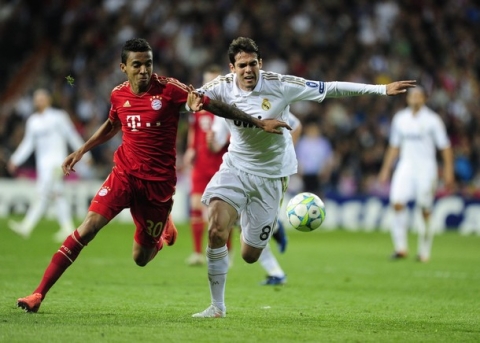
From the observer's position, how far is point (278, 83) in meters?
8.63

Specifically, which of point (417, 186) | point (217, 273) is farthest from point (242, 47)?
point (417, 186)

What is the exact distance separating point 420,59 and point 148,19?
766 centimetres

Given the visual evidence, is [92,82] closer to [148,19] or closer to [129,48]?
[148,19]

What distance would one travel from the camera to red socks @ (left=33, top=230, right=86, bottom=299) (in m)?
8.23

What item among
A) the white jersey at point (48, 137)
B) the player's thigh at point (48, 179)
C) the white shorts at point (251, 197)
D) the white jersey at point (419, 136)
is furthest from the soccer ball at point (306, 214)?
the player's thigh at point (48, 179)

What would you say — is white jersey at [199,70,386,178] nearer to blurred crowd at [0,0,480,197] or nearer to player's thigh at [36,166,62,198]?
player's thigh at [36,166,62,198]

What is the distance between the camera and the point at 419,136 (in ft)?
51.0

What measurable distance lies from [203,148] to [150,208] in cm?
511

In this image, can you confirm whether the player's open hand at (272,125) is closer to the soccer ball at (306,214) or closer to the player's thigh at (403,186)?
the soccer ball at (306,214)

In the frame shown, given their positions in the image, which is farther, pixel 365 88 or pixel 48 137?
pixel 48 137

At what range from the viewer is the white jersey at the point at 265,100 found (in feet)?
28.1

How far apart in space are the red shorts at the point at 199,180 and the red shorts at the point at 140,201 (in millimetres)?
4883

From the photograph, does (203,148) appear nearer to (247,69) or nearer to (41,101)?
(41,101)

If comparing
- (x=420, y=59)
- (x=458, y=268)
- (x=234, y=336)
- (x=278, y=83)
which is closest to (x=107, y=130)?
(x=278, y=83)
